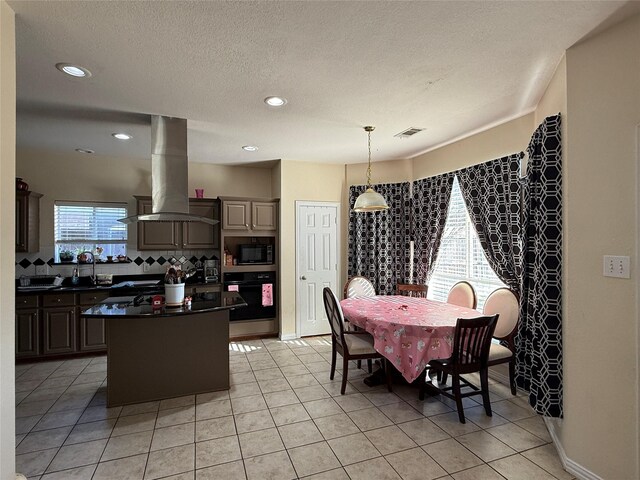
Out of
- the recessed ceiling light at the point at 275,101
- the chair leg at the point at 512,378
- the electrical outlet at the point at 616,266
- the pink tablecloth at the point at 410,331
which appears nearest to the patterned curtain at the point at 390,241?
the pink tablecloth at the point at 410,331

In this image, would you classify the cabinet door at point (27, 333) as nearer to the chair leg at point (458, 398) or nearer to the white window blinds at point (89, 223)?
the white window blinds at point (89, 223)

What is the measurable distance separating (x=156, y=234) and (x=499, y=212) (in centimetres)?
437

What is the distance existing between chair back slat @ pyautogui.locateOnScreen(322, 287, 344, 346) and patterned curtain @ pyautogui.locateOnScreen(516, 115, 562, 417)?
154 cm

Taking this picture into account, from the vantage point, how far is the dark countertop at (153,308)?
2.70m

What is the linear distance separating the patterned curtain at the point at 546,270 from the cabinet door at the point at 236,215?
3.63 metres

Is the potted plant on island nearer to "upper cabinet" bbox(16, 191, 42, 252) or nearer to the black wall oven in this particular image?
"upper cabinet" bbox(16, 191, 42, 252)

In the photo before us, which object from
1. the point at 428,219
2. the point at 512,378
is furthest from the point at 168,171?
the point at 512,378

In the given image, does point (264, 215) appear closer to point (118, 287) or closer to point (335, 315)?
point (118, 287)

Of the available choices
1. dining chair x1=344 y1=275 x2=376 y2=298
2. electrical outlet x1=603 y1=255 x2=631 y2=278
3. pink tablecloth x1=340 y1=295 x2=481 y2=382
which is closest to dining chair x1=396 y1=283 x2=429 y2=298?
dining chair x1=344 y1=275 x2=376 y2=298

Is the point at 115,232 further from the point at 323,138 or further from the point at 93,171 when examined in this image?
the point at 323,138

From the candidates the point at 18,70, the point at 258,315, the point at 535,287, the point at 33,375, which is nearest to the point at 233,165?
the point at 258,315

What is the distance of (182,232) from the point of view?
487 centimetres

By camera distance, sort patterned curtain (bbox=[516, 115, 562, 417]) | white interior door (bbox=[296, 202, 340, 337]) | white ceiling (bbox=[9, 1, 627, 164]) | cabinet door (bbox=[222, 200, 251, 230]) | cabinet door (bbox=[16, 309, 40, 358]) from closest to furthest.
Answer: white ceiling (bbox=[9, 1, 627, 164]) → patterned curtain (bbox=[516, 115, 562, 417]) → cabinet door (bbox=[16, 309, 40, 358]) → cabinet door (bbox=[222, 200, 251, 230]) → white interior door (bbox=[296, 202, 340, 337])

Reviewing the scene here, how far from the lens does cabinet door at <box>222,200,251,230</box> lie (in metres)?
4.85
